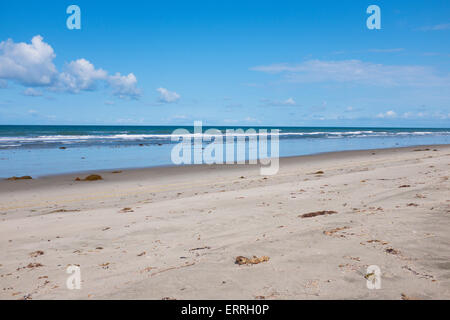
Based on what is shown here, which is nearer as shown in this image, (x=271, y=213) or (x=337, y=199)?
(x=271, y=213)

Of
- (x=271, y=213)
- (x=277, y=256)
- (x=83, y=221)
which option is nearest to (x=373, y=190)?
(x=271, y=213)

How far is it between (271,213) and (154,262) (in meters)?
3.01

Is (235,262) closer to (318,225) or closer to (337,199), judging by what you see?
(318,225)

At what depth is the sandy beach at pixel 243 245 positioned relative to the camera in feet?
11.9

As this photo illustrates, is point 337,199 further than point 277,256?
Yes

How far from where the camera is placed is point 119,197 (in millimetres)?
10664

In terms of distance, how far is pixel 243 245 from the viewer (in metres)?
4.91

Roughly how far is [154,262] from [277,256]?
1.62 metres

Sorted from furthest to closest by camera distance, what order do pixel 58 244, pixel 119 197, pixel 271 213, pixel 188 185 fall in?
pixel 188 185
pixel 119 197
pixel 271 213
pixel 58 244

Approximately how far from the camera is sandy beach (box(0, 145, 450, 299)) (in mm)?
3615

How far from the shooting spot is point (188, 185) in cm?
1272
